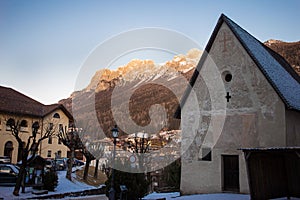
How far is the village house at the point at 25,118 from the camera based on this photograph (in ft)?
122

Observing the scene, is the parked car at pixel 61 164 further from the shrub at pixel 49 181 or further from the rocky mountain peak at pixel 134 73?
the rocky mountain peak at pixel 134 73

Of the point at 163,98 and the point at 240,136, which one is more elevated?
the point at 163,98

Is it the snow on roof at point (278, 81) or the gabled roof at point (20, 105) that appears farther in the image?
the gabled roof at point (20, 105)

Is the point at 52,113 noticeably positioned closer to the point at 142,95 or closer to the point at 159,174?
the point at 159,174

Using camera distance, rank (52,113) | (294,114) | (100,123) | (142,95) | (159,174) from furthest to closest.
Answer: (142,95) < (100,123) < (52,113) < (159,174) < (294,114)

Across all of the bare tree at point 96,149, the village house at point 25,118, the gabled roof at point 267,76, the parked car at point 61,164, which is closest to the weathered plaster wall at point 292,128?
the gabled roof at point 267,76

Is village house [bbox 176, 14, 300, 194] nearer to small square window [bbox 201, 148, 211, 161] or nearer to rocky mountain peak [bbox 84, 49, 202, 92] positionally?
small square window [bbox 201, 148, 211, 161]

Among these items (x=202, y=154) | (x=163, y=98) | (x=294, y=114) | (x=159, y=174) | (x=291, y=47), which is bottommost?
(x=159, y=174)

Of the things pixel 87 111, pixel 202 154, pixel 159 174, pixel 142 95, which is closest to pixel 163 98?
pixel 142 95

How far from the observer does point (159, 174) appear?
87.1 feet

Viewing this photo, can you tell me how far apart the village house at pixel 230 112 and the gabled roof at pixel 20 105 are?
27.5 metres

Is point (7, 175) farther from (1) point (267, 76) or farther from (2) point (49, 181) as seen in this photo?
(1) point (267, 76)

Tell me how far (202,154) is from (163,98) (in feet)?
141

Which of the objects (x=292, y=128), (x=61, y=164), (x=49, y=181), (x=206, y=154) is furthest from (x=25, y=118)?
(x=292, y=128)
